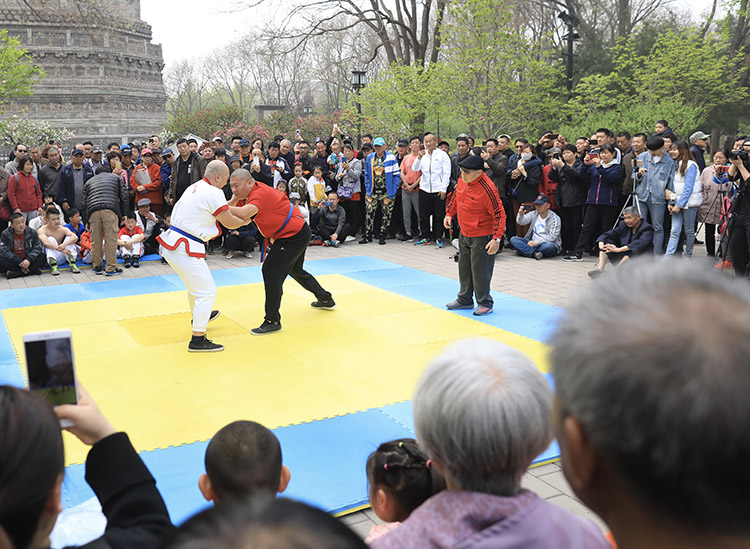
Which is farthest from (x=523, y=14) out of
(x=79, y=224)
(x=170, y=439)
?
(x=170, y=439)

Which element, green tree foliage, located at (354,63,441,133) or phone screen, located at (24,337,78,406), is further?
green tree foliage, located at (354,63,441,133)

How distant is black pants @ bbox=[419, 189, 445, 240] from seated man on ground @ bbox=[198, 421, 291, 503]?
11378mm

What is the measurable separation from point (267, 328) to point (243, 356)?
2.83ft

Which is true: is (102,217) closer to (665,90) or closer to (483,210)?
(483,210)

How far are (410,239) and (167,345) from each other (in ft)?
27.6

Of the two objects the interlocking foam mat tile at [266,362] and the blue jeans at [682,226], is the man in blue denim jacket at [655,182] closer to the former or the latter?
the blue jeans at [682,226]

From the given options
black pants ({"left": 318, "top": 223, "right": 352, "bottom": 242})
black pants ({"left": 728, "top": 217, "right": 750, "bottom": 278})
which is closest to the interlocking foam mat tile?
black pants ({"left": 728, "top": 217, "right": 750, "bottom": 278})

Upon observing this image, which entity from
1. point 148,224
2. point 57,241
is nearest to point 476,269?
point 148,224

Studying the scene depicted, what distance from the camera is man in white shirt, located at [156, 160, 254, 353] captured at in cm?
693

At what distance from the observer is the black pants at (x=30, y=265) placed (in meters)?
11.1

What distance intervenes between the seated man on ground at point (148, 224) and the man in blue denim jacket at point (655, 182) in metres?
8.69

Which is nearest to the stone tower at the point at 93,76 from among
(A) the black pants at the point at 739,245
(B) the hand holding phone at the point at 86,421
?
(A) the black pants at the point at 739,245

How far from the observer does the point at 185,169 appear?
41.6ft

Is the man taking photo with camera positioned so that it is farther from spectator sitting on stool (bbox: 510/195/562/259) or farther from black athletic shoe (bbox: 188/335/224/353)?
black athletic shoe (bbox: 188/335/224/353)
